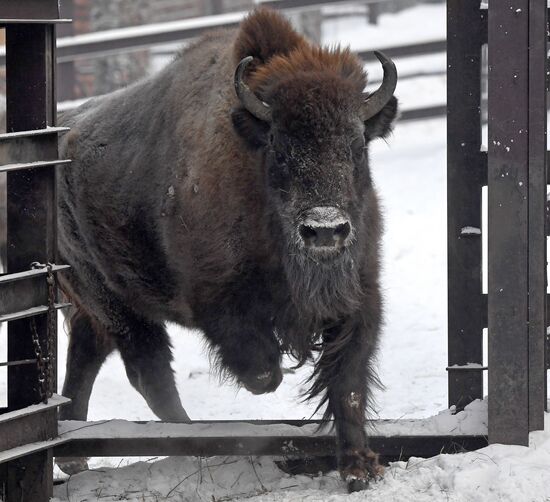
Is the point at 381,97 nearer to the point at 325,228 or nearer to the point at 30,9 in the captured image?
the point at 325,228

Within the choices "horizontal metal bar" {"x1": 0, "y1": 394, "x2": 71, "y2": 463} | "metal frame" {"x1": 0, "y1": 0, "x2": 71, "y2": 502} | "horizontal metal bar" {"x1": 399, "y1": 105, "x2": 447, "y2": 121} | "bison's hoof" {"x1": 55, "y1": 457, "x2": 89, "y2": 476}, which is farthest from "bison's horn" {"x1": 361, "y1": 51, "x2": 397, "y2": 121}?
"horizontal metal bar" {"x1": 399, "y1": 105, "x2": 447, "y2": 121}

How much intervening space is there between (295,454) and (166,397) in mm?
1723

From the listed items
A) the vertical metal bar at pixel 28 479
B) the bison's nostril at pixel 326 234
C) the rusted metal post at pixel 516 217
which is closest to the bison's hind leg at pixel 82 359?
the vertical metal bar at pixel 28 479

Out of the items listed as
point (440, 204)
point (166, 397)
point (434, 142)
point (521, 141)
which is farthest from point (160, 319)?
point (434, 142)

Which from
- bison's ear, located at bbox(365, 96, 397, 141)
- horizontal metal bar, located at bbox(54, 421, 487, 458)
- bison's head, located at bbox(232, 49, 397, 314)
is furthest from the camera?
bison's ear, located at bbox(365, 96, 397, 141)

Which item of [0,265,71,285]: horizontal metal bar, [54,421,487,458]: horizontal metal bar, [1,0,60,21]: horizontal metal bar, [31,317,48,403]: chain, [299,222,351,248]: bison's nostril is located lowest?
[54,421,487,458]: horizontal metal bar

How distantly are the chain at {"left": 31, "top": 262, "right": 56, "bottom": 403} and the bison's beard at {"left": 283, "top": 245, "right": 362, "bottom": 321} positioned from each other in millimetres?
1116

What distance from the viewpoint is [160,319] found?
6.31 meters

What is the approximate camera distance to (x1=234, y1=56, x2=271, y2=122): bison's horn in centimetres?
504

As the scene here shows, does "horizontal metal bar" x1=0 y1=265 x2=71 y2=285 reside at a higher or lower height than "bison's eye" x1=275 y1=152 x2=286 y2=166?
lower

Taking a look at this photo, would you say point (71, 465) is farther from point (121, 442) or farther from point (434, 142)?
point (434, 142)

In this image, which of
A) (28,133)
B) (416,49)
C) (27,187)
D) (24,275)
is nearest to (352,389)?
(24,275)

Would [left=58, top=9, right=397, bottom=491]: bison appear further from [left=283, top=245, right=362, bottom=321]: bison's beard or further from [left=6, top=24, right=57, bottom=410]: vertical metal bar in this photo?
[left=6, top=24, right=57, bottom=410]: vertical metal bar

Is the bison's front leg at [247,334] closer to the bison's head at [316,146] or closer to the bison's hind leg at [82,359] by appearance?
the bison's head at [316,146]
